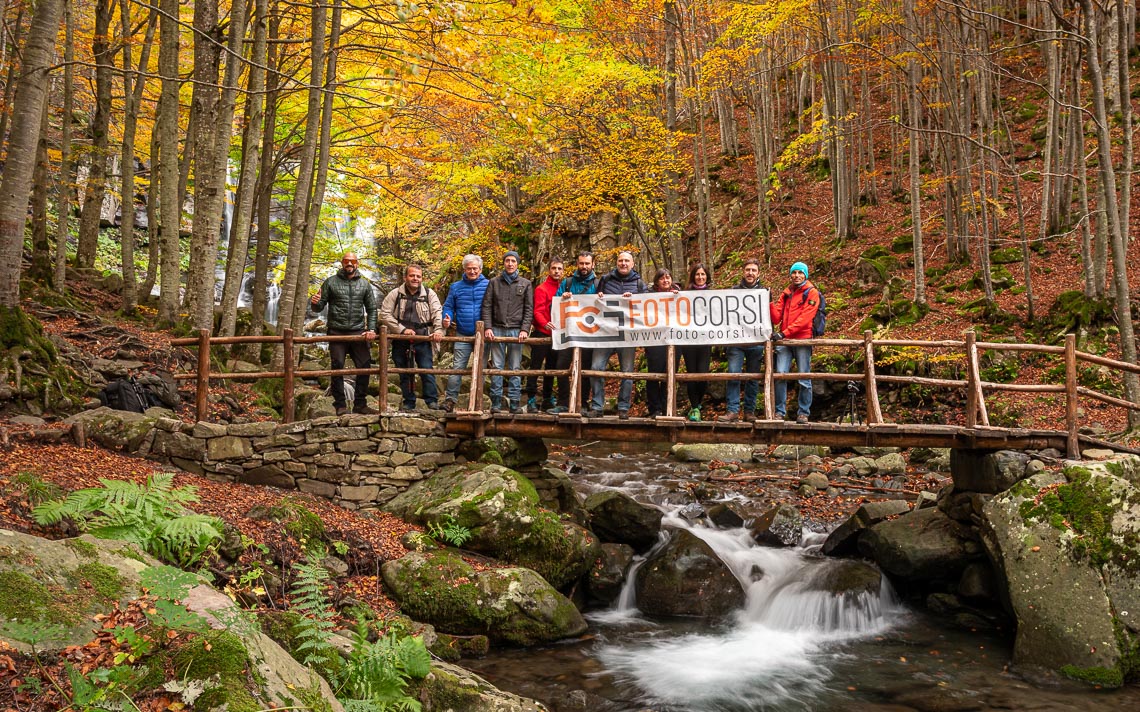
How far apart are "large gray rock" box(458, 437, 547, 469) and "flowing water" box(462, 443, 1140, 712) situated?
6.99ft

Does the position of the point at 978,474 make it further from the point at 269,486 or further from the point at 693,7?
the point at 693,7

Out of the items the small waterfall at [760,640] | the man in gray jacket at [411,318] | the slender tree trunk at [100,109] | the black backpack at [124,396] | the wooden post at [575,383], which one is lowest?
the small waterfall at [760,640]

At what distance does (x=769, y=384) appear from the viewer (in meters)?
9.44

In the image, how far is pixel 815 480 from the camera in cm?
1309

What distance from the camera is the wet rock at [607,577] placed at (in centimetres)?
963

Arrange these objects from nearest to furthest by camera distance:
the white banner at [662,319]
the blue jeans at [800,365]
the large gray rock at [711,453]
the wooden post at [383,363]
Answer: the wooden post at [383,363] → the white banner at [662,319] → the blue jeans at [800,365] → the large gray rock at [711,453]

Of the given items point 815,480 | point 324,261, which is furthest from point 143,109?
point 815,480

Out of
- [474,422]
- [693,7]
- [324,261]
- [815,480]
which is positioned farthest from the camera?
[324,261]

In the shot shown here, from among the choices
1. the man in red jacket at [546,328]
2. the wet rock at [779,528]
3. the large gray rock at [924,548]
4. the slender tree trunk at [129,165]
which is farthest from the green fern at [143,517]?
the slender tree trunk at [129,165]

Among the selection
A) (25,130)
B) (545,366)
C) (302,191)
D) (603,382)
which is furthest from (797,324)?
(25,130)

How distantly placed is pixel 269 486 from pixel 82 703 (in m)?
6.55

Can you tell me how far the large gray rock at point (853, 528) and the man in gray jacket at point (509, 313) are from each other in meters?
4.78

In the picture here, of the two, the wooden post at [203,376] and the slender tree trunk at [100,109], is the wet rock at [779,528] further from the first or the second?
the slender tree trunk at [100,109]

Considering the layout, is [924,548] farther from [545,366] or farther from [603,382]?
[545,366]
